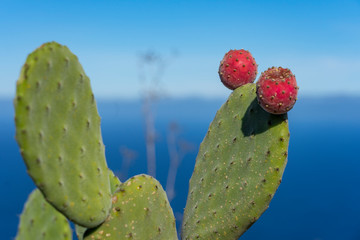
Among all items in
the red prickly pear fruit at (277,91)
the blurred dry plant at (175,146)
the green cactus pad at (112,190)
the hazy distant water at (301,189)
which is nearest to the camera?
the red prickly pear fruit at (277,91)

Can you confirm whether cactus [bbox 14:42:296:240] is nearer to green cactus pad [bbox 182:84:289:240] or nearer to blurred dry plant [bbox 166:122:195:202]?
green cactus pad [bbox 182:84:289:240]

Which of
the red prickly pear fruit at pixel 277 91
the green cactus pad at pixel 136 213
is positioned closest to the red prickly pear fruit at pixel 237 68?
the red prickly pear fruit at pixel 277 91

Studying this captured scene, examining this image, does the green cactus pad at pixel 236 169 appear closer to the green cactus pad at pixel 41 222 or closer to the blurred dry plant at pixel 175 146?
the green cactus pad at pixel 41 222

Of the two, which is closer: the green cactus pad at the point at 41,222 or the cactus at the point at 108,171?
the cactus at the point at 108,171

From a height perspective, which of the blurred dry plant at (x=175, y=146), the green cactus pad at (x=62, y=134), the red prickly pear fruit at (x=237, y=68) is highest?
the red prickly pear fruit at (x=237, y=68)

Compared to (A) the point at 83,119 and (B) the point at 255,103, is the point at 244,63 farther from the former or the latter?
(A) the point at 83,119

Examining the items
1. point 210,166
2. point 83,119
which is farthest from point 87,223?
point 210,166

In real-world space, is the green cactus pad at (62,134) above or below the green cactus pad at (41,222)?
above
